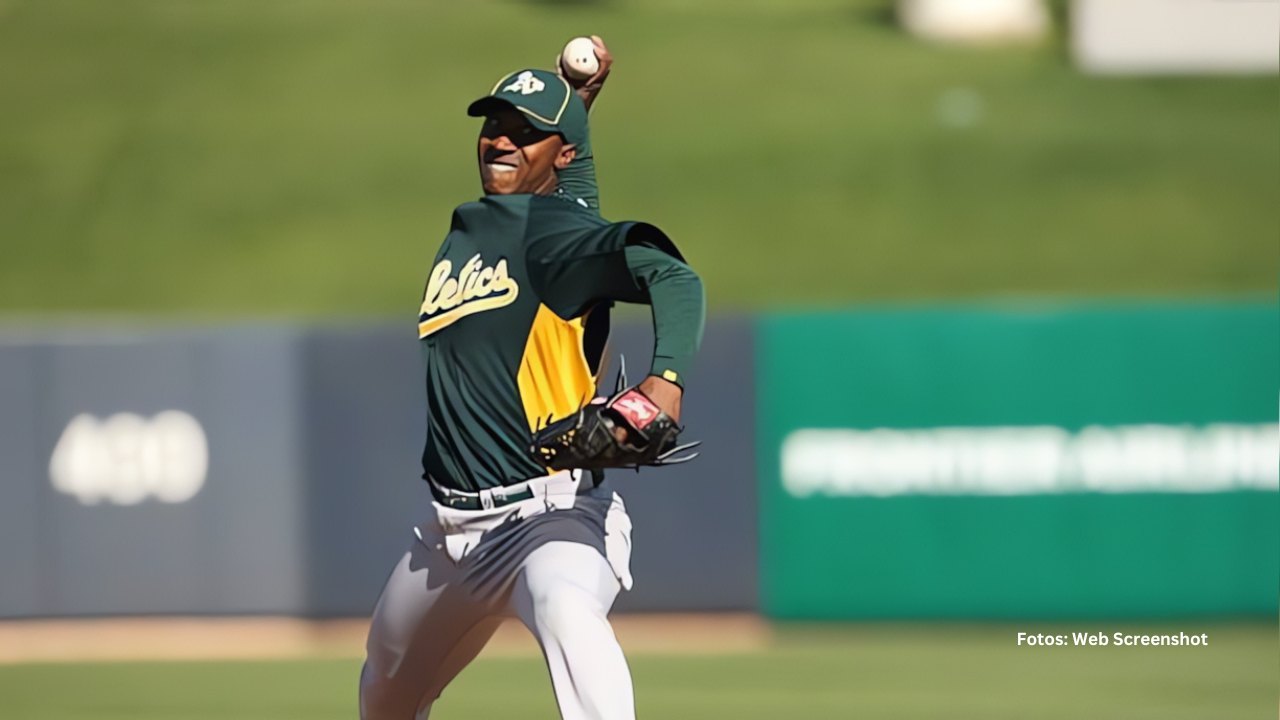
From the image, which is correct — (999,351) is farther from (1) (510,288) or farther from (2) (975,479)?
(1) (510,288)

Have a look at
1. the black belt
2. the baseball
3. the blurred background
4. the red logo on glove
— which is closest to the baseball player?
the black belt

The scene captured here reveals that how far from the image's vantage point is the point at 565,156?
5.47m

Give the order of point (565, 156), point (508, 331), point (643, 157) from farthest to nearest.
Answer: point (643, 157)
point (565, 156)
point (508, 331)

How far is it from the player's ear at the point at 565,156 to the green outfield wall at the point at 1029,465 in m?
5.28

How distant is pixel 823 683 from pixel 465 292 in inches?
182

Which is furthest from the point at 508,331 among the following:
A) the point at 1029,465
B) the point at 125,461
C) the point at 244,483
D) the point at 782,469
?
the point at 125,461

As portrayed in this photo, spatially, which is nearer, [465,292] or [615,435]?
[615,435]

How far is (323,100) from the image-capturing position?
70.5 ft

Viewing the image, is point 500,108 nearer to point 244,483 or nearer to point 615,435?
point 615,435

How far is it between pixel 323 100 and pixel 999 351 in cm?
1248

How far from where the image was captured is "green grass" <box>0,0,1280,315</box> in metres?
17.6

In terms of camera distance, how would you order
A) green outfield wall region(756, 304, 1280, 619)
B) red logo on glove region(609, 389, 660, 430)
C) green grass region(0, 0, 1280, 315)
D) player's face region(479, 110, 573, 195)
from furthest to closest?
green grass region(0, 0, 1280, 315), green outfield wall region(756, 304, 1280, 619), player's face region(479, 110, 573, 195), red logo on glove region(609, 389, 660, 430)

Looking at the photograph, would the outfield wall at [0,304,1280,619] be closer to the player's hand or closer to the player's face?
the player's hand

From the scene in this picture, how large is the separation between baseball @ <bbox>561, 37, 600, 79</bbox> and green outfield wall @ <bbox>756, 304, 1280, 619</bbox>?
4.73m
